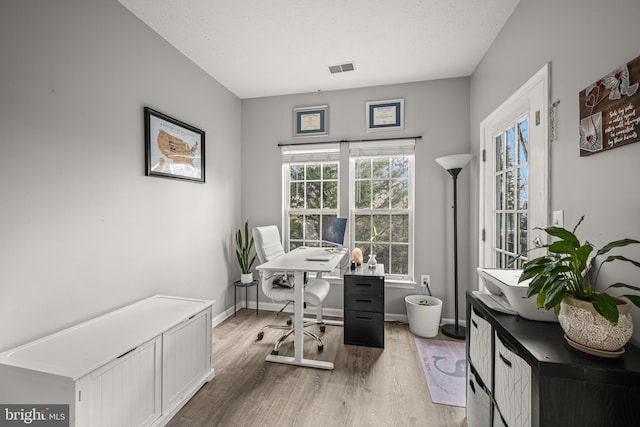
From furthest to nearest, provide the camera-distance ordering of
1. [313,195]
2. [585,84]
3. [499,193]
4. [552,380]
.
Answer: [313,195]
[499,193]
[585,84]
[552,380]

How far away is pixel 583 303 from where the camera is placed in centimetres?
94

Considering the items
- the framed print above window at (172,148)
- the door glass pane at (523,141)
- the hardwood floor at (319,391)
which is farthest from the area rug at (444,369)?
the framed print above window at (172,148)

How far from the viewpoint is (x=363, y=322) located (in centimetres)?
267

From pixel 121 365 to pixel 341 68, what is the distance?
2970 millimetres

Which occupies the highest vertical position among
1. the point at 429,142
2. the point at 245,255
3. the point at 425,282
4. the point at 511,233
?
the point at 429,142

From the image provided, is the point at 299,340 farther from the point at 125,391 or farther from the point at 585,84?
the point at 585,84

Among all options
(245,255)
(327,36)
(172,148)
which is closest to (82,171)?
(172,148)

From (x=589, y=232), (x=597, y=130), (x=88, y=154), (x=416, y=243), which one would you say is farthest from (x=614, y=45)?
(x=88, y=154)

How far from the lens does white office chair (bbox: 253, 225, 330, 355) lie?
2523 mm

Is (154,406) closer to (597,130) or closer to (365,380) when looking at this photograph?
(365,380)

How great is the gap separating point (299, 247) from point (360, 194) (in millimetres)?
996

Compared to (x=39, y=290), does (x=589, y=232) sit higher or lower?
higher

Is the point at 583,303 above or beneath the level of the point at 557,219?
beneath

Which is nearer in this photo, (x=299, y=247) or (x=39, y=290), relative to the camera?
(x=39, y=290)
